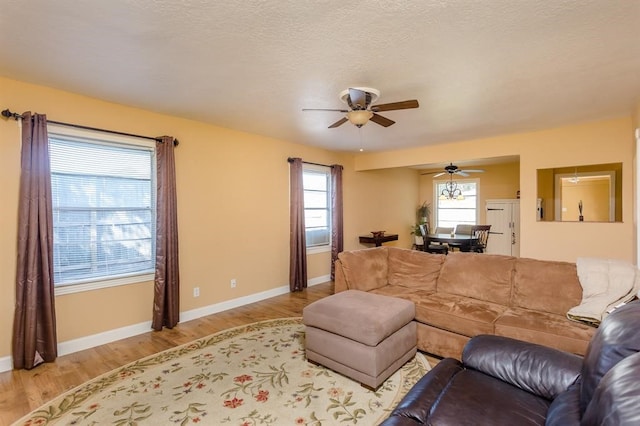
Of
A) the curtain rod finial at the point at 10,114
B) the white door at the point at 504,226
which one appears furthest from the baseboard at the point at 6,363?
the white door at the point at 504,226

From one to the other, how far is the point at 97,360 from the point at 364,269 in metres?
2.78

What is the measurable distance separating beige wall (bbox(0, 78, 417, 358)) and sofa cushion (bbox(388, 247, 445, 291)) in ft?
6.89

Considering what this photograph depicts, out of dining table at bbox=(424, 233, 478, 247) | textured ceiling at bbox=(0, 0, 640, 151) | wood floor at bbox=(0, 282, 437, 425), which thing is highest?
textured ceiling at bbox=(0, 0, 640, 151)

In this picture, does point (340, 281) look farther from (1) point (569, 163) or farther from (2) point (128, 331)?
(1) point (569, 163)

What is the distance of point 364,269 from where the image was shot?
359 centimetres

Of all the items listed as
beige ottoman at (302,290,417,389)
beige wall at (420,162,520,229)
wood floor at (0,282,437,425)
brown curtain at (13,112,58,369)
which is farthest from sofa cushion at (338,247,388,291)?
beige wall at (420,162,520,229)

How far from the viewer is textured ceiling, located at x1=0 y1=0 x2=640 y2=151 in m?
1.82

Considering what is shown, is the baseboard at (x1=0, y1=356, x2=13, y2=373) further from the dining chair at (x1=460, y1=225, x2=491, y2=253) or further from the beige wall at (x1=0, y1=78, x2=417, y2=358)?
the dining chair at (x1=460, y1=225, x2=491, y2=253)

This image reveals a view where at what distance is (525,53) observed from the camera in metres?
2.33

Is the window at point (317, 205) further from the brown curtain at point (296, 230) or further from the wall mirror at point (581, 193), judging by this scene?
the wall mirror at point (581, 193)

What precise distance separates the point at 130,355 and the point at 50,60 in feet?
8.66

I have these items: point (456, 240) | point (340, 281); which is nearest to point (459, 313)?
point (340, 281)

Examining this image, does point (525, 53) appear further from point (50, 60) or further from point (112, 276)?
point (112, 276)

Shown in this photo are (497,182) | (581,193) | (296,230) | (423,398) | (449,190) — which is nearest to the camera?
(423,398)
